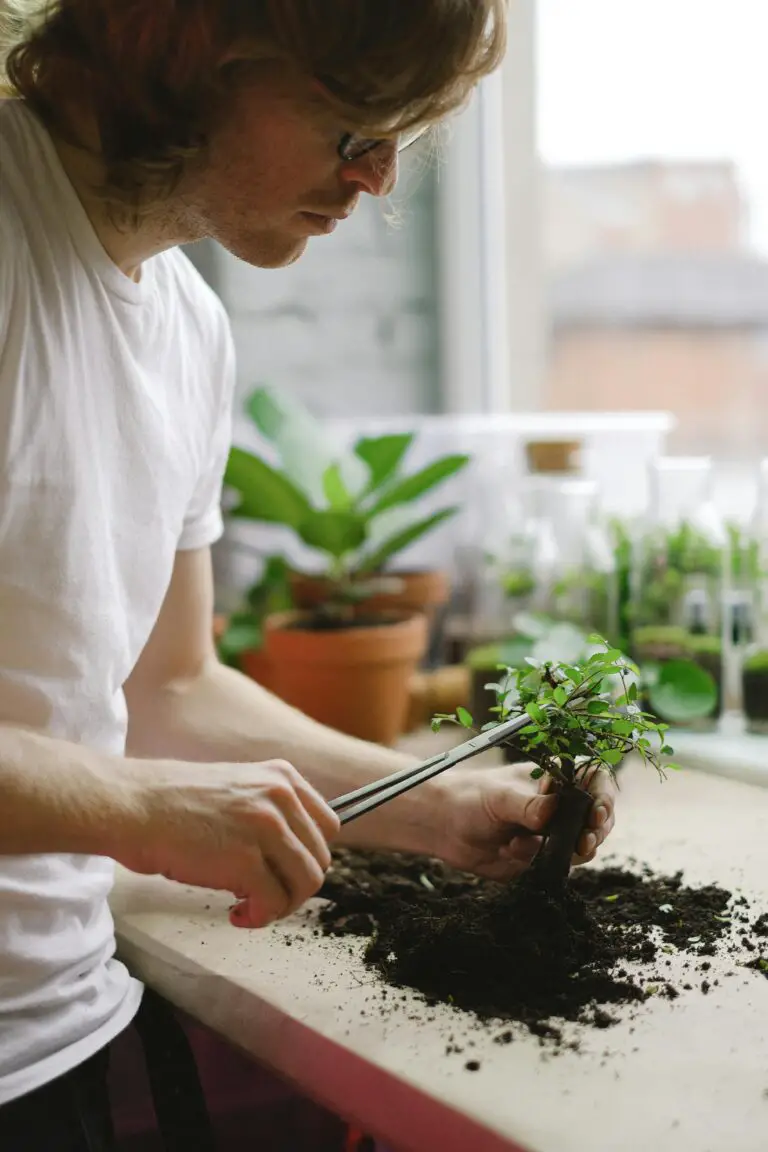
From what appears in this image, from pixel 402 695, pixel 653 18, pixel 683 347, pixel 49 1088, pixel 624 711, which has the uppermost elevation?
pixel 653 18

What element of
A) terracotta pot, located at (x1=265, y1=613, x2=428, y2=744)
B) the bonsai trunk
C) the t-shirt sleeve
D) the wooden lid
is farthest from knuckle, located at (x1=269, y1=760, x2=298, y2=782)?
the wooden lid

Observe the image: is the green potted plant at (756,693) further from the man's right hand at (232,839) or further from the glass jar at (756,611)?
the man's right hand at (232,839)

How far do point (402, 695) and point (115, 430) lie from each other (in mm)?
770

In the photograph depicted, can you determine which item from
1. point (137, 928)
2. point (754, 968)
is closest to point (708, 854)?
point (754, 968)

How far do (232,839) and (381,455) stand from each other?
3.18 feet

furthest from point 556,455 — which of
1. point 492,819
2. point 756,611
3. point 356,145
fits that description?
point 356,145

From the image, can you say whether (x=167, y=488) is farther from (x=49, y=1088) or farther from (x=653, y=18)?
(x=653, y=18)

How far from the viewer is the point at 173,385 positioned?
1086 mm

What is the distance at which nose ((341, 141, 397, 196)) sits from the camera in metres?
0.90

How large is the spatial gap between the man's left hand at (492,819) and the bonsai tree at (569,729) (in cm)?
4

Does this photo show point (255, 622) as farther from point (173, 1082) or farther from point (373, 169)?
point (373, 169)

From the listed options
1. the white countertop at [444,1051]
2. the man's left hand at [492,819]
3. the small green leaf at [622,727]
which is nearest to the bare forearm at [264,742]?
the man's left hand at [492,819]

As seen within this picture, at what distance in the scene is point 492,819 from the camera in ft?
3.49

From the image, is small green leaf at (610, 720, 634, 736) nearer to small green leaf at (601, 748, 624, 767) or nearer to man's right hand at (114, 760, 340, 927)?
small green leaf at (601, 748, 624, 767)
